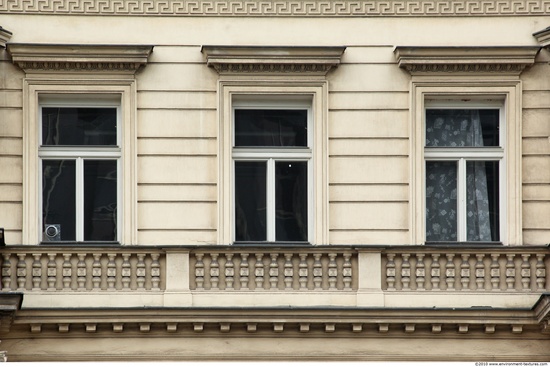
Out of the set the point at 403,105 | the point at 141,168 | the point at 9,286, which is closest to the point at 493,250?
the point at 403,105

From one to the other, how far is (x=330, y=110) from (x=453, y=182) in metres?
2.03

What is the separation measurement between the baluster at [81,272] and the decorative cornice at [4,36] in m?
3.07

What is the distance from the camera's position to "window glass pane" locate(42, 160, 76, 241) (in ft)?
81.0

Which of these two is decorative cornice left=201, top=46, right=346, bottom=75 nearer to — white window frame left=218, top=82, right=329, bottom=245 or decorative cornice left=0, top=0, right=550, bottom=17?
white window frame left=218, top=82, right=329, bottom=245

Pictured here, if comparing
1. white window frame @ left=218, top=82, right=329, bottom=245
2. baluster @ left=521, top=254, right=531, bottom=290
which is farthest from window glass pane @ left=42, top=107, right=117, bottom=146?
baluster @ left=521, top=254, right=531, bottom=290

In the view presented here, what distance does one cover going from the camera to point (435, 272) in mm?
24312

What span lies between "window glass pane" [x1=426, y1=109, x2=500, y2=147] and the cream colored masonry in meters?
1.64

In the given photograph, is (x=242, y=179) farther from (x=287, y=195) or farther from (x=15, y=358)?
(x=15, y=358)

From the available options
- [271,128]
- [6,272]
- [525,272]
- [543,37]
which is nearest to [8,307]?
[6,272]

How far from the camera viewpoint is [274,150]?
81.5 feet

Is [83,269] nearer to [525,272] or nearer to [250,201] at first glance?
[250,201]

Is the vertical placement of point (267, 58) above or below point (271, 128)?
above

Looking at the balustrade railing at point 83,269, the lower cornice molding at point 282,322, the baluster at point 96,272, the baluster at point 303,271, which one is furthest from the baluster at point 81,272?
the baluster at point 303,271

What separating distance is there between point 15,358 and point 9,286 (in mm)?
972
